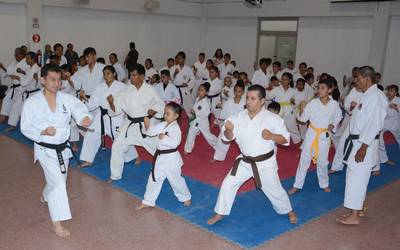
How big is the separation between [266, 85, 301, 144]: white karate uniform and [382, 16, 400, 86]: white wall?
17.9 feet

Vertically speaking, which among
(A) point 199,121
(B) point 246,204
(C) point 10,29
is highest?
(C) point 10,29

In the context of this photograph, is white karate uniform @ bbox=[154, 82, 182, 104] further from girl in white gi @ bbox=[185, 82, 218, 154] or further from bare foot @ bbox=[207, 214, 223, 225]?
bare foot @ bbox=[207, 214, 223, 225]

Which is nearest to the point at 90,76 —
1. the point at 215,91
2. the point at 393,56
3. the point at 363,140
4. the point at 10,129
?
the point at 10,129

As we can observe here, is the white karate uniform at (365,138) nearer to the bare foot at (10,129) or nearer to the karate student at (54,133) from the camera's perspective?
the karate student at (54,133)

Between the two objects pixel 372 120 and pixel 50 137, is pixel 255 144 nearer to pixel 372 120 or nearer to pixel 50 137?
pixel 372 120

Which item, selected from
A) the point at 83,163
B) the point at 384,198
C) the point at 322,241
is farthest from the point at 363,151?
the point at 83,163

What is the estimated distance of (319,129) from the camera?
477cm

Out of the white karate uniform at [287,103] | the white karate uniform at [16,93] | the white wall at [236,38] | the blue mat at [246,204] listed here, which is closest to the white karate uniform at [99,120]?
the blue mat at [246,204]

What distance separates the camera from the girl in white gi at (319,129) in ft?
15.6

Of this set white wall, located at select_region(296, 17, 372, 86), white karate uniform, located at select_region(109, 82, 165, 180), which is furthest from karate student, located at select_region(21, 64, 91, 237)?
white wall, located at select_region(296, 17, 372, 86)

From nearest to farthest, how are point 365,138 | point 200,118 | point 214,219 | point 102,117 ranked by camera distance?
point 365,138 < point 214,219 < point 102,117 < point 200,118

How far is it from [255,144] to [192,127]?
2.84 metres

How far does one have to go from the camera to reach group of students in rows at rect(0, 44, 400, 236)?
356 centimetres

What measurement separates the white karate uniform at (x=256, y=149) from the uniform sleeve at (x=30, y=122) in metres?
1.68
